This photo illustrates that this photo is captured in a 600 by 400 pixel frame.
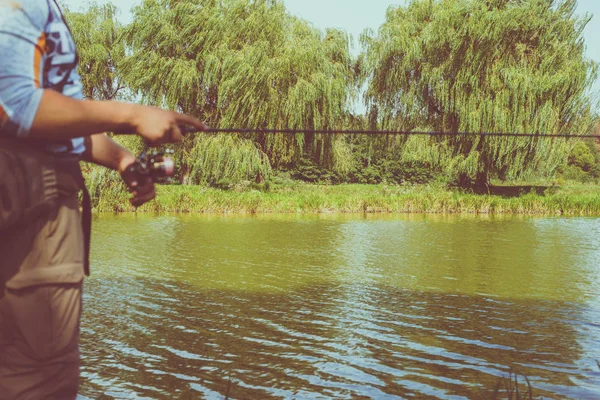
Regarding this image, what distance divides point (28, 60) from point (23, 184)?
257mm

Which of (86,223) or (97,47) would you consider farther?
(97,47)

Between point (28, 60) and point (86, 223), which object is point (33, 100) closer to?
point (28, 60)

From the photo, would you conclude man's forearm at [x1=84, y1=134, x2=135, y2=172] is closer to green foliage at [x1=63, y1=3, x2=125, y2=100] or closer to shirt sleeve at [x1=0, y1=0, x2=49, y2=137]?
shirt sleeve at [x1=0, y1=0, x2=49, y2=137]

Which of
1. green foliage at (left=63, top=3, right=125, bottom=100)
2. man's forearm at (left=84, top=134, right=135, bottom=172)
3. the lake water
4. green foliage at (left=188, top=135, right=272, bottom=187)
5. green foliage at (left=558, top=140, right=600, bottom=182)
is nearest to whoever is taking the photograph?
man's forearm at (left=84, top=134, right=135, bottom=172)

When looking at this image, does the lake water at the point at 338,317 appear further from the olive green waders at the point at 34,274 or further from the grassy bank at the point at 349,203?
the grassy bank at the point at 349,203

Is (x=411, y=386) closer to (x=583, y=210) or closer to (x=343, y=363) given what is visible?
(x=343, y=363)

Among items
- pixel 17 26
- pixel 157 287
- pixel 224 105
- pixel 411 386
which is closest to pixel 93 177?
pixel 224 105

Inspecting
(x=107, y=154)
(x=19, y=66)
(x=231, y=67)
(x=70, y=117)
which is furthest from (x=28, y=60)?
(x=231, y=67)

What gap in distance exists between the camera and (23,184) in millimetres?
1421

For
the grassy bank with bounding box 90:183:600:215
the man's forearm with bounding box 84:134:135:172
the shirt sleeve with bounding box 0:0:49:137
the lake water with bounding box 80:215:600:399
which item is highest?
the shirt sleeve with bounding box 0:0:49:137

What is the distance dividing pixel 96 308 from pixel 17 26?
6838 millimetres

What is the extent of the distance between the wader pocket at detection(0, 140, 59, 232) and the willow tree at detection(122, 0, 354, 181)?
2045 cm

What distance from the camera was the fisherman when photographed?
140cm

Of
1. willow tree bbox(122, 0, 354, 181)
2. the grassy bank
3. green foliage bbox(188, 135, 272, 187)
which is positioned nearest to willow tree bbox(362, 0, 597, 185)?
the grassy bank
